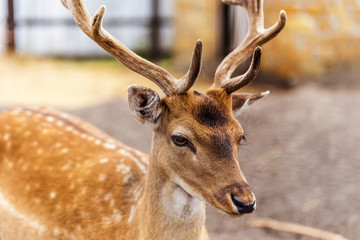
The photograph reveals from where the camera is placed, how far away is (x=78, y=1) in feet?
9.75

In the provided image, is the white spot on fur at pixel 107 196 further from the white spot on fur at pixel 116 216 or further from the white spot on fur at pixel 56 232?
the white spot on fur at pixel 56 232

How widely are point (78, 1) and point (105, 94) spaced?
655 centimetres

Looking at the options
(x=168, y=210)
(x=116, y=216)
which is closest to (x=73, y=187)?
(x=116, y=216)

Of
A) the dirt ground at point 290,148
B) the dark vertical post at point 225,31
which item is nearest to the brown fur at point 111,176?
the dirt ground at point 290,148

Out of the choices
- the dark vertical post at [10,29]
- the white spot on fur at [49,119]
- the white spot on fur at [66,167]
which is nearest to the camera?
the white spot on fur at [66,167]

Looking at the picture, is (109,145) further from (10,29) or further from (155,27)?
(10,29)

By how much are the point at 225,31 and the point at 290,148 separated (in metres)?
5.11

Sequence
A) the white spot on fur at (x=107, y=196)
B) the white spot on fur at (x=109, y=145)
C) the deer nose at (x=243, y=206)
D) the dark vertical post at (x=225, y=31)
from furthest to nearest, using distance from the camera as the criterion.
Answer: the dark vertical post at (x=225, y=31)
the white spot on fur at (x=109, y=145)
the white spot on fur at (x=107, y=196)
the deer nose at (x=243, y=206)

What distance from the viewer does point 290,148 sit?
580 centimetres

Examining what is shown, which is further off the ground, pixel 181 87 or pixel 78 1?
pixel 78 1

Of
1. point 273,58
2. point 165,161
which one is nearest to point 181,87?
point 165,161

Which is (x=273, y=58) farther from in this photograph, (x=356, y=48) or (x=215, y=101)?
(x=215, y=101)

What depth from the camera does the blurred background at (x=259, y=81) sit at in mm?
4953

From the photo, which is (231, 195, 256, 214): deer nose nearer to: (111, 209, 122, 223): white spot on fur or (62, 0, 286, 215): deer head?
(62, 0, 286, 215): deer head
